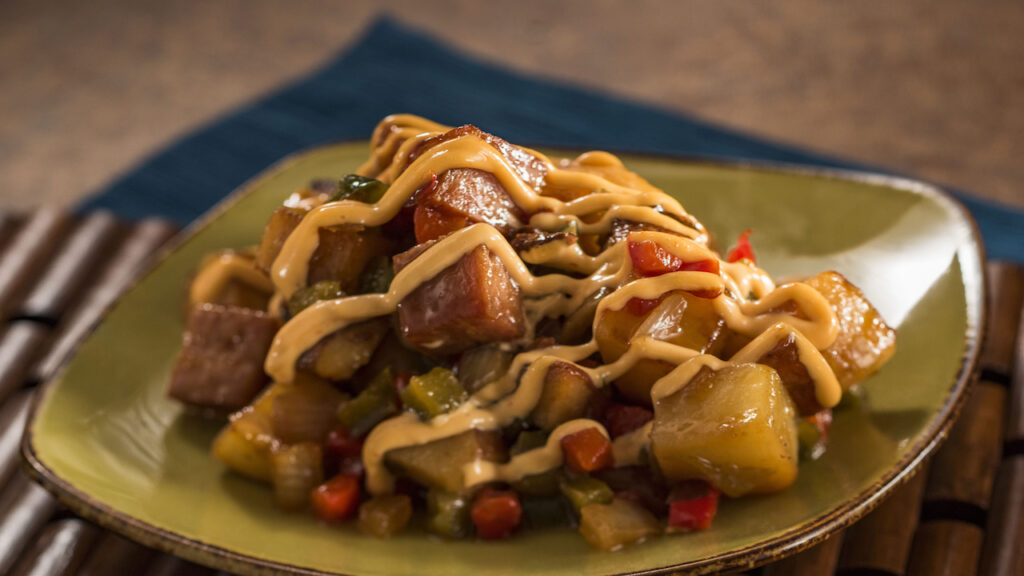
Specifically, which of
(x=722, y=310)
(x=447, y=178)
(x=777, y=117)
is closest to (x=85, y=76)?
(x=777, y=117)

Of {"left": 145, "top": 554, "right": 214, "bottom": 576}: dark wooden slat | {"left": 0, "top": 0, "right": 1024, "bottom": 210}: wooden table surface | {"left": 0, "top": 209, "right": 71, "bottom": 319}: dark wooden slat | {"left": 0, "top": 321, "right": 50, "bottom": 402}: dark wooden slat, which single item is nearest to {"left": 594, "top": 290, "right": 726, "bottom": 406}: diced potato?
{"left": 145, "top": 554, "right": 214, "bottom": 576}: dark wooden slat

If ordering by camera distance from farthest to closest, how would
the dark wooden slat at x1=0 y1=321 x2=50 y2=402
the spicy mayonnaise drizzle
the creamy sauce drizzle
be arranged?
the dark wooden slat at x1=0 y1=321 x2=50 y2=402
the creamy sauce drizzle
the spicy mayonnaise drizzle

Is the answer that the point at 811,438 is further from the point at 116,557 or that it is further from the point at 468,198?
the point at 116,557

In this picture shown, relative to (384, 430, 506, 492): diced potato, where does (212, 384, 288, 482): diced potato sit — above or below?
below

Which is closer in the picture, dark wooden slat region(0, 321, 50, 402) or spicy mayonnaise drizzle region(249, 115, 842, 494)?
spicy mayonnaise drizzle region(249, 115, 842, 494)

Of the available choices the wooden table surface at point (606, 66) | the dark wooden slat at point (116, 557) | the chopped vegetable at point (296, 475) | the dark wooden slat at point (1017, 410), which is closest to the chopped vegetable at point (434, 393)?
the chopped vegetable at point (296, 475)

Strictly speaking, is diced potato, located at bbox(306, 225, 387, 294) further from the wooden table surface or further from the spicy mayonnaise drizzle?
the wooden table surface
